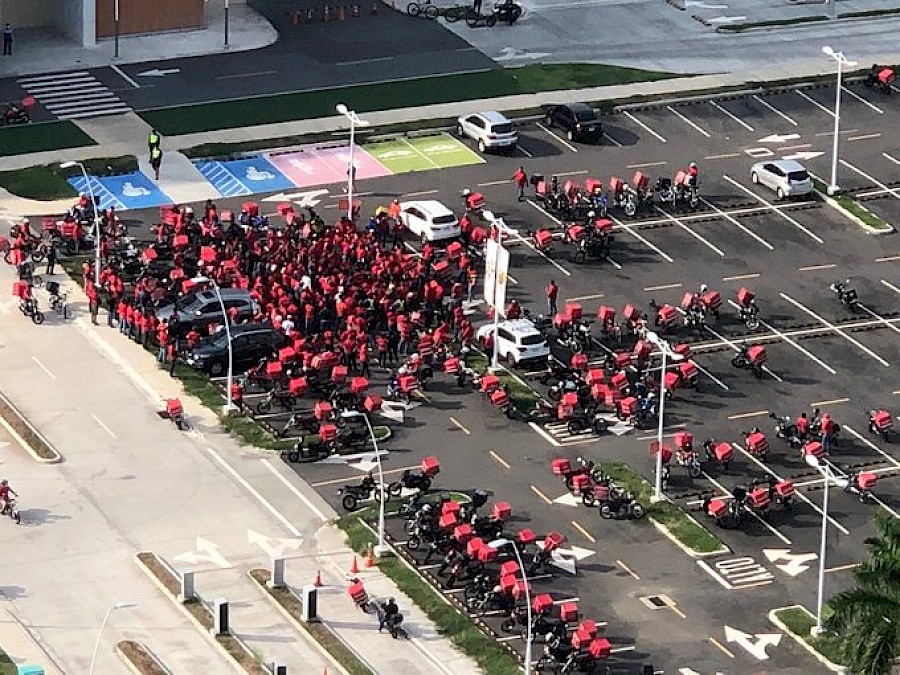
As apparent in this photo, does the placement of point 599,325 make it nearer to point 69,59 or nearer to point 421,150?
point 421,150

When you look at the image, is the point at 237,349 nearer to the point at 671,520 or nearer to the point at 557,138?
the point at 671,520

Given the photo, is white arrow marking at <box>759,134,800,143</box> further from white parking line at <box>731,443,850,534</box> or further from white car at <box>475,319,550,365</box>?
white parking line at <box>731,443,850,534</box>

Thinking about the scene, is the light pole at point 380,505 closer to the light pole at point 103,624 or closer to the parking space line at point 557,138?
the light pole at point 103,624

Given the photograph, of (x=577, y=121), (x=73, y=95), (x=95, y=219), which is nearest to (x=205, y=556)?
(x=95, y=219)

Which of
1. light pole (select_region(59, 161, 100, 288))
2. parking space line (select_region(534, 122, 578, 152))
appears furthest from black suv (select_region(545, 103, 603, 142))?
light pole (select_region(59, 161, 100, 288))

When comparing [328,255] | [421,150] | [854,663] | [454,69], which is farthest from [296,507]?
[454,69]
